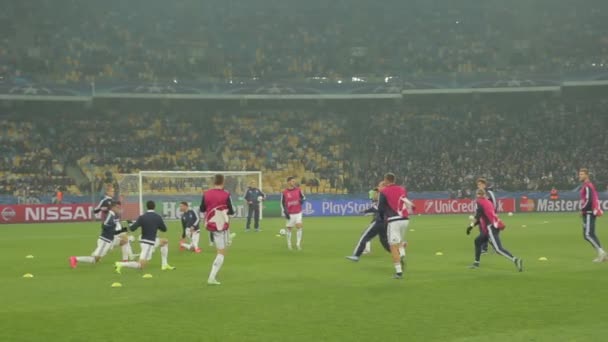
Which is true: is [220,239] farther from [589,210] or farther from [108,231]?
[589,210]

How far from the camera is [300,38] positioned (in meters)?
65.6

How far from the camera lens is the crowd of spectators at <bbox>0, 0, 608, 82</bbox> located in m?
59.7

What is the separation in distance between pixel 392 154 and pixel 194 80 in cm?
1505

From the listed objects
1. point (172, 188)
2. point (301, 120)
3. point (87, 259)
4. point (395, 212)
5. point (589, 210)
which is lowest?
point (87, 259)

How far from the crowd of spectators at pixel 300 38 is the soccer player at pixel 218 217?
1698 inches

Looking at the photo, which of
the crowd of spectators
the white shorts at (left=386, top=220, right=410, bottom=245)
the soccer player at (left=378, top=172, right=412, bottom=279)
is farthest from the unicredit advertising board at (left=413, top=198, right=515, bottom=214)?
the white shorts at (left=386, top=220, right=410, bottom=245)

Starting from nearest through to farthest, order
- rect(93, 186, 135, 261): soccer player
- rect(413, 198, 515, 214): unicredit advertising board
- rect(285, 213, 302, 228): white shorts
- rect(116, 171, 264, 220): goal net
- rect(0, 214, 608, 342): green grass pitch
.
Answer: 1. rect(0, 214, 608, 342): green grass pitch
2. rect(93, 186, 135, 261): soccer player
3. rect(285, 213, 302, 228): white shorts
4. rect(116, 171, 264, 220): goal net
5. rect(413, 198, 515, 214): unicredit advertising board

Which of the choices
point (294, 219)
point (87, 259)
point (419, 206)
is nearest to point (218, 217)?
point (87, 259)

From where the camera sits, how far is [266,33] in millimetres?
65375

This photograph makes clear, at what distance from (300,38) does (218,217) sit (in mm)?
51121

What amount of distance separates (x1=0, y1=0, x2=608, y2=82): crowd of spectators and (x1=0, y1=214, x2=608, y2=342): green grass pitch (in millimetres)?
38468

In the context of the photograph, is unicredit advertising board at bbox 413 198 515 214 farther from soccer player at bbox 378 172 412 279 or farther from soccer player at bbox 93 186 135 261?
soccer player at bbox 378 172 412 279

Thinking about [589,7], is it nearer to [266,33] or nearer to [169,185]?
[266,33]

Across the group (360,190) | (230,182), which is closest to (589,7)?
(360,190)
